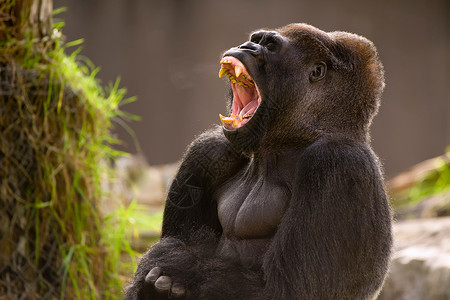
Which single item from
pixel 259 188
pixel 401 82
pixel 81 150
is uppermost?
pixel 259 188

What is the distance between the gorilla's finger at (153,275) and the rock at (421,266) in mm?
1846

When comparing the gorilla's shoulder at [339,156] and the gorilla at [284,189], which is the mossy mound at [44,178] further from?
the gorilla's shoulder at [339,156]

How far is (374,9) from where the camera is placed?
8.91m

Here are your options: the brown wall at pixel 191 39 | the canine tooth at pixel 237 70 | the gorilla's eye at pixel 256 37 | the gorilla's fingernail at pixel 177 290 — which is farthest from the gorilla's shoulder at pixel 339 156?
the brown wall at pixel 191 39

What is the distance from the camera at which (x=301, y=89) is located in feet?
7.49

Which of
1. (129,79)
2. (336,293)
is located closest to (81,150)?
(336,293)

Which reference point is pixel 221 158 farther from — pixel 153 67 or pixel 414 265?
pixel 153 67

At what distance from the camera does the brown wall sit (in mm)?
8570

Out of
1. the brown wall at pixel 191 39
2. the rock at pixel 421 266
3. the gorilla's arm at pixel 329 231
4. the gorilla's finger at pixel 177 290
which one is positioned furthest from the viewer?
the brown wall at pixel 191 39

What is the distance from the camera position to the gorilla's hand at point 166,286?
213 cm

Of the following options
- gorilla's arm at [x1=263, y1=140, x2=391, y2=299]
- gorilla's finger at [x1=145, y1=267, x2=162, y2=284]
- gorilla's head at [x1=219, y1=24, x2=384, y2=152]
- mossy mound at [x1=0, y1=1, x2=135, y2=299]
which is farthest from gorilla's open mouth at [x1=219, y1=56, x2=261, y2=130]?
mossy mound at [x1=0, y1=1, x2=135, y2=299]

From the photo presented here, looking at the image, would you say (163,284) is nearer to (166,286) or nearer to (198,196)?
(166,286)

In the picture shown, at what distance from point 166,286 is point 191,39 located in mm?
6886

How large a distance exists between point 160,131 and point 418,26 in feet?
13.0
